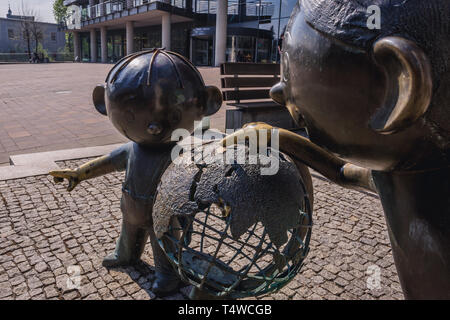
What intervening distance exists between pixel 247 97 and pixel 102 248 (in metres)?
4.62

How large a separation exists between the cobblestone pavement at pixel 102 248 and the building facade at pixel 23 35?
181 ft

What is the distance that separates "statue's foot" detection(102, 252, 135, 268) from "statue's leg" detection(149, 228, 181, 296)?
0.37 m

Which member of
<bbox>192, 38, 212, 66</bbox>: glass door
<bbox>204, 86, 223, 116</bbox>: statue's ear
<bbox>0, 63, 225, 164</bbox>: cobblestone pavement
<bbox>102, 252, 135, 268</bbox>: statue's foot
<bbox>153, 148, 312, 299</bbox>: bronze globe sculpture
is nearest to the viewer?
<bbox>153, 148, 312, 299</bbox>: bronze globe sculpture

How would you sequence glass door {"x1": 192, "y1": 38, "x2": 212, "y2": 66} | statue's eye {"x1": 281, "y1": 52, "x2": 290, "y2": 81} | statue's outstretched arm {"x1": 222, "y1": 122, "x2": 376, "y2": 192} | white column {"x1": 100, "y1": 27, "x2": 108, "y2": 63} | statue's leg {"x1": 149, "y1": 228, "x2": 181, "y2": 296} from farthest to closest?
white column {"x1": 100, "y1": 27, "x2": 108, "y2": 63}, glass door {"x1": 192, "y1": 38, "x2": 212, "y2": 66}, statue's leg {"x1": 149, "y1": 228, "x2": 181, "y2": 296}, statue's outstretched arm {"x1": 222, "y1": 122, "x2": 376, "y2": 192}, statue's eye {"x1": 281, "y1": 52, "x2": 290, "y2": 81}

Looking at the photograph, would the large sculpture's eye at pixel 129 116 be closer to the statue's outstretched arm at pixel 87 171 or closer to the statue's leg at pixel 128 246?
the statue's outstretched arm at pixel 87 171

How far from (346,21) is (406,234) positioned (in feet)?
2.64

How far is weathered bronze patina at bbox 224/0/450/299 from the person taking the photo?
87 cm

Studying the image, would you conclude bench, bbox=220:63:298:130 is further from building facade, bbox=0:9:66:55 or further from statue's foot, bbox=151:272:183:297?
building facade, bbox=0:9:66:55

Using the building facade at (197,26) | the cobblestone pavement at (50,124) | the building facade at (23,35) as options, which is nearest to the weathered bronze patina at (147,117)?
the cobblestone pavement at (50,124)

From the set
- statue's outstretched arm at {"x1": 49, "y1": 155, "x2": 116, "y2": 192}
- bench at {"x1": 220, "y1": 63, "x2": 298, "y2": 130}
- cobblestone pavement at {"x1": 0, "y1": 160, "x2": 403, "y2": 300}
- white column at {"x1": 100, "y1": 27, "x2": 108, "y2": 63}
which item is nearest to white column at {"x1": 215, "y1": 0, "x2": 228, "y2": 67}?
bench at {"x1": 220, "y1": 63, "x2": 298, "y2": 130}

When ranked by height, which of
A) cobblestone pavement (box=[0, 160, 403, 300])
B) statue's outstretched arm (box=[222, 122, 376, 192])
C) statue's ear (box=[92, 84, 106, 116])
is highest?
statue's ear (box=[92, 84, 106, 116])

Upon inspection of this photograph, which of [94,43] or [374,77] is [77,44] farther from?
[374,77]

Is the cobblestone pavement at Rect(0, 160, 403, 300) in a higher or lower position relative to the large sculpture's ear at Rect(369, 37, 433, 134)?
lower

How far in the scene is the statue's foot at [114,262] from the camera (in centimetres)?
271
